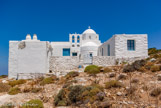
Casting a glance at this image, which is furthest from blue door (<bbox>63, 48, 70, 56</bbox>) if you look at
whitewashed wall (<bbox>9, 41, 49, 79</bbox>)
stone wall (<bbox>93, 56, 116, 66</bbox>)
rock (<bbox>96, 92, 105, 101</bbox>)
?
rock (<bbox>96, 92, 105, 101</bbox>)

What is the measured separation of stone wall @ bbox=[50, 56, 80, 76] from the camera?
16172 mm

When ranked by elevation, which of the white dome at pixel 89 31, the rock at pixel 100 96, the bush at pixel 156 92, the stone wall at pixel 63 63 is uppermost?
the white dome at pixel 89 31

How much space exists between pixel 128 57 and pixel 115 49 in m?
1.72

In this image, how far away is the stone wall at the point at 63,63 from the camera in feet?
53.1

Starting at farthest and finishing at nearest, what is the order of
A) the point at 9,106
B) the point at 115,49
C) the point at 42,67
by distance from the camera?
the point at 115,49 → the point at 42,67 → the point at 9,106

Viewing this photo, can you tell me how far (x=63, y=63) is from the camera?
16.3 meters

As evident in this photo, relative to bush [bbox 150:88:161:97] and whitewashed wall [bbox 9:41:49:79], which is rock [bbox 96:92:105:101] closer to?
bush [bbox 150:88:161:97]

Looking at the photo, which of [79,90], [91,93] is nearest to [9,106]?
[79,90]

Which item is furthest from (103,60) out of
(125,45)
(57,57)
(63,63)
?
(57,57)

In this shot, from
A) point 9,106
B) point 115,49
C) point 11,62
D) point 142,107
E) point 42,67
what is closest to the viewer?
point 142,107

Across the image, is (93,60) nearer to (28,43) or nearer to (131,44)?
(131,44)

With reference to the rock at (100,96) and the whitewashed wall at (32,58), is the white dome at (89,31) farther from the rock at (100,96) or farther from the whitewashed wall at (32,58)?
the rock at (100,96)

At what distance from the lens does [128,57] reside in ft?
53.0

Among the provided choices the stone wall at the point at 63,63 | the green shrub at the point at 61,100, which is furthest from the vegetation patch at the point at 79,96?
the stone wall at the point at 63,63
